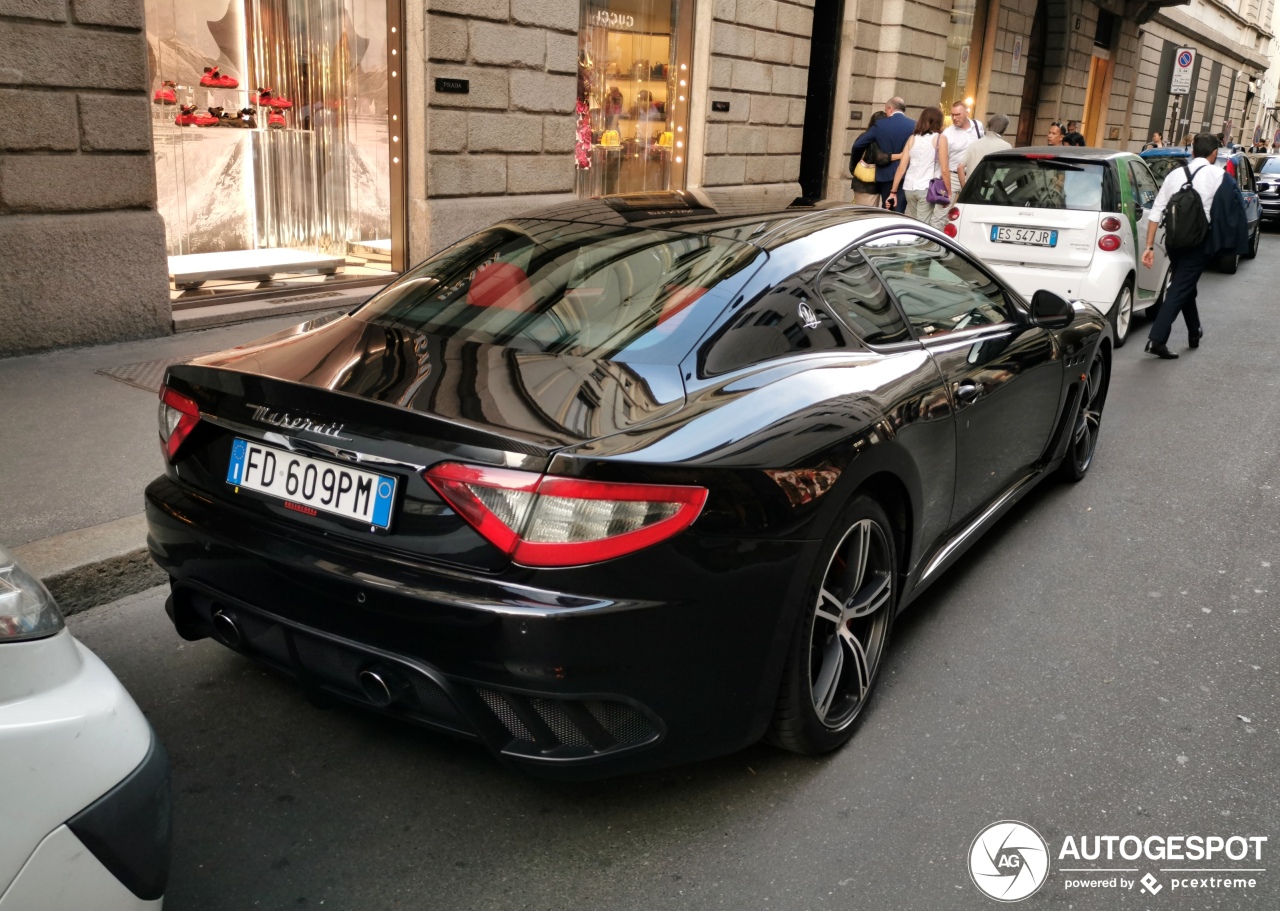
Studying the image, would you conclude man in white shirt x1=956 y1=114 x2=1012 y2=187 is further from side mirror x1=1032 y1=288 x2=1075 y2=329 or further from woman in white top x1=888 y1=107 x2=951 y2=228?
side mirror x1=1032 y1=288 x2=1075 y2=329

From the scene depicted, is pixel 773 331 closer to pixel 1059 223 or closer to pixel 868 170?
pixel 1059 223

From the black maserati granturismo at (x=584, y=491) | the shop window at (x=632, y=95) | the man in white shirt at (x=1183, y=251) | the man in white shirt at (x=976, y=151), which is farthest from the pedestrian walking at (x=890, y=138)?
the black maserati granturismo at (x=584, y=491)

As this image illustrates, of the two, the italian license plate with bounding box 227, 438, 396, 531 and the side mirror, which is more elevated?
the side mirror

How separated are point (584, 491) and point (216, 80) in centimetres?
837

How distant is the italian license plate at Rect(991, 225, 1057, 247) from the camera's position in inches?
383

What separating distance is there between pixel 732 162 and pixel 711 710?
12715 mm

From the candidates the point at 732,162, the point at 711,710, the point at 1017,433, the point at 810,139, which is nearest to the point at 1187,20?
the point at 810,139

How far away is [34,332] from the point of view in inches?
273

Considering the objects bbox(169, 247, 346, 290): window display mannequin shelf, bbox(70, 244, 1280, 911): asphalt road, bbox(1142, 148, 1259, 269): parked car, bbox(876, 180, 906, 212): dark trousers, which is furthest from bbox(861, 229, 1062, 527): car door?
bbox(1142, 148, 1259, 269): parked car

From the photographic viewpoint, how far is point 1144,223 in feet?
35.2

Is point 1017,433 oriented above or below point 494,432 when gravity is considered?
below

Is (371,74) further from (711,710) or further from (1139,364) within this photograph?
(711,710)

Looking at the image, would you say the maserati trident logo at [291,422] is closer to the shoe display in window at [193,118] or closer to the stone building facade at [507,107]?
the stone building facade at [507,107]

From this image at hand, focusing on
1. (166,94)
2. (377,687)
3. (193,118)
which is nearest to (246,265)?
(193,118)
